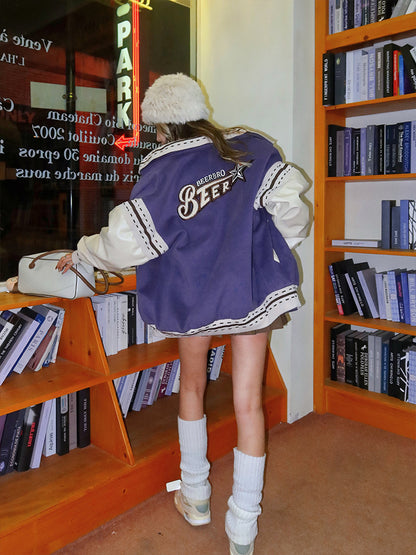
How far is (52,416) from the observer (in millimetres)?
1748

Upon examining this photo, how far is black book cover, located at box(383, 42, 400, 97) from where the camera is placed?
2.10 metres

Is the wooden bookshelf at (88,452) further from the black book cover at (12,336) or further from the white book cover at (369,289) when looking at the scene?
the white book cover at (369,289)

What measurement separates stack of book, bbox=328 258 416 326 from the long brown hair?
1.21m

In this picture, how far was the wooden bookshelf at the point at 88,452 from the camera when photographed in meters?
1.46

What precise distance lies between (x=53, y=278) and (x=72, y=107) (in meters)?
0.88

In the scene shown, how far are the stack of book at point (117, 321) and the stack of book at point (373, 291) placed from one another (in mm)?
963

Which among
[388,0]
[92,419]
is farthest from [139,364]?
[388,0]

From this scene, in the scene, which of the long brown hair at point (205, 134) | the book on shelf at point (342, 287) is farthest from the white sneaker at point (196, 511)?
the book on shelf at point (342, 287)

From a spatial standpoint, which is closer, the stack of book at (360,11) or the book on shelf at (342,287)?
the stack of book at (360,11)

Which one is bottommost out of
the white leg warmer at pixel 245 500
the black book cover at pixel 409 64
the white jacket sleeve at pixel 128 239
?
the white leg warmer at pixel 245 500

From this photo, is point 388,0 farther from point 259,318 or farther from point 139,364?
point 139,364

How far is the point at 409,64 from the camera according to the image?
2061 mm

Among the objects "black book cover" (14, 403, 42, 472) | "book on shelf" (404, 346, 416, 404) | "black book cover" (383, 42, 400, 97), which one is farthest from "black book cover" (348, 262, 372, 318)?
"black book cover" (14, 403, 42, 472)

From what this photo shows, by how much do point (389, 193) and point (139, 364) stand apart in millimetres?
1439
